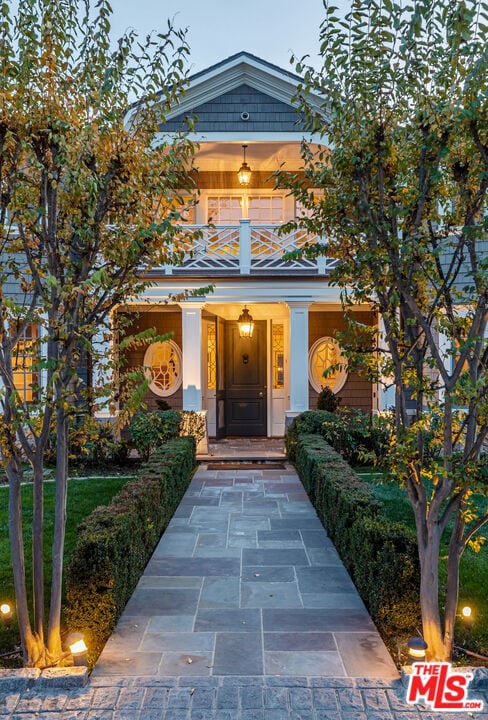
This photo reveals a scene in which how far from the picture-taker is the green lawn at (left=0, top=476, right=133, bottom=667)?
4273 mm

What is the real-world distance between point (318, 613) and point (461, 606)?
3.64ft

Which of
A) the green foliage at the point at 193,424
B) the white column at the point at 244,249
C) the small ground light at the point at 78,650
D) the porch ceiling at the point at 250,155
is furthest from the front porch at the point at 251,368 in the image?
the small ground light at the point at 78,650

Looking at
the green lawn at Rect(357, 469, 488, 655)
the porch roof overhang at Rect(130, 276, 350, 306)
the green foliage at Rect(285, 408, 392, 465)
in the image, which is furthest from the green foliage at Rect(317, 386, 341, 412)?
the green lawn at Rect(357, 469, 488, 655)

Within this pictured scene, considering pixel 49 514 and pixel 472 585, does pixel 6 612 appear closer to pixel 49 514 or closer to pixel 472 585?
pixel 49 514

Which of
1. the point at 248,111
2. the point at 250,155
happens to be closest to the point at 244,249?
the point at 250,155

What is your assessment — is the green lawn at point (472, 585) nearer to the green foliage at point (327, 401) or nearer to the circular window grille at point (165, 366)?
the green foliage at point (327, 401)

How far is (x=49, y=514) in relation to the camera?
6363 millimetres

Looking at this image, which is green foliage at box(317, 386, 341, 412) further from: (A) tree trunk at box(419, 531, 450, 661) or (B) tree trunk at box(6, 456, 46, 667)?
(B) tree trunk at box(6, 456, 46, 667)

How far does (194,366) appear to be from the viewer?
10.1 meters

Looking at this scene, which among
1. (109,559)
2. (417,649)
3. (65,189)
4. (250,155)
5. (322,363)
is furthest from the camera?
(322,363)

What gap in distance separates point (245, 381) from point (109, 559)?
8.65m

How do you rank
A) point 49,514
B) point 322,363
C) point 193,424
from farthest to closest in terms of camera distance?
point 322,363 < point 193,424 < point 49,514

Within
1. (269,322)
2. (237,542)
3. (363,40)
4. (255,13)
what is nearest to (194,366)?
(269,322)

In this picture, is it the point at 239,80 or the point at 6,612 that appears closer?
the point at 6,612
